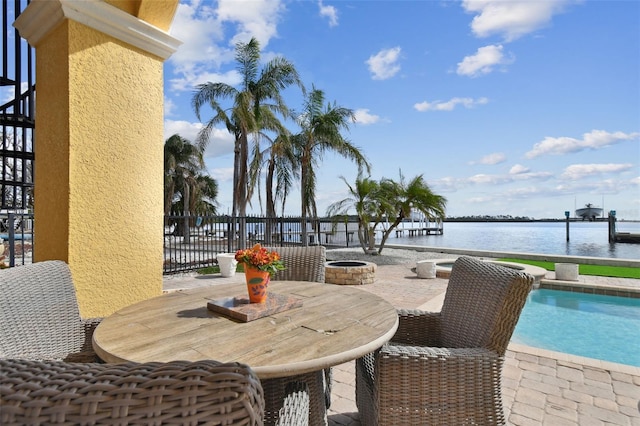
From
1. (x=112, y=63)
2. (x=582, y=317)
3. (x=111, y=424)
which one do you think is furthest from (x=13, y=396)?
(x=582, y=317)

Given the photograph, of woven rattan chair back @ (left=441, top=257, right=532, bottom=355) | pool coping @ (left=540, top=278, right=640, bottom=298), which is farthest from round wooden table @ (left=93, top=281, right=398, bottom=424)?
pool coping @ (left=540, top=278, right=640, bottom=298)

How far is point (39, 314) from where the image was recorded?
1586mm

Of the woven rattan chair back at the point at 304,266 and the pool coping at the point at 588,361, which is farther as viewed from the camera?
the woven rattan chair back at the point at 304,266

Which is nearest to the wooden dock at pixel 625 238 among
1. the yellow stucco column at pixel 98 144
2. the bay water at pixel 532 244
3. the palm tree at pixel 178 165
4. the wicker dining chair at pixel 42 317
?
the bay water at pixel 532 244

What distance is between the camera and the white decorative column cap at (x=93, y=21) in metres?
2.33

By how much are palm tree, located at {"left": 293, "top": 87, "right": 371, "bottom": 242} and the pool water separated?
823cm

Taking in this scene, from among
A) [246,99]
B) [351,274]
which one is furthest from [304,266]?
[246,99]

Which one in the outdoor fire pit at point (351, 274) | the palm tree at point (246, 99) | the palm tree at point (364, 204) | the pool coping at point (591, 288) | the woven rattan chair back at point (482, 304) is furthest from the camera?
the palm tree at point (246, 99)

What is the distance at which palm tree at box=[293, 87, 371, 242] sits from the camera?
1266cm

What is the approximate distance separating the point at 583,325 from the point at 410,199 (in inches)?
239

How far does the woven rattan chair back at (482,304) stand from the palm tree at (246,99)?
10.2m

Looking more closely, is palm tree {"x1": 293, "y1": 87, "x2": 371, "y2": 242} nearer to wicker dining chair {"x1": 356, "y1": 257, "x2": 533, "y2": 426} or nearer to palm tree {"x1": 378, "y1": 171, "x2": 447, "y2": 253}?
palm tree {"x1": 378, "y1": 171, "x2": 447, "y2": 253}

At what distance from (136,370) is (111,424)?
72 mm

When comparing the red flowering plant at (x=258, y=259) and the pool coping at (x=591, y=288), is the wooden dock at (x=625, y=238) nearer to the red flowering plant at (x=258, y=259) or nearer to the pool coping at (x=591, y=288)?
the pool coping at (x=591, y=288)
